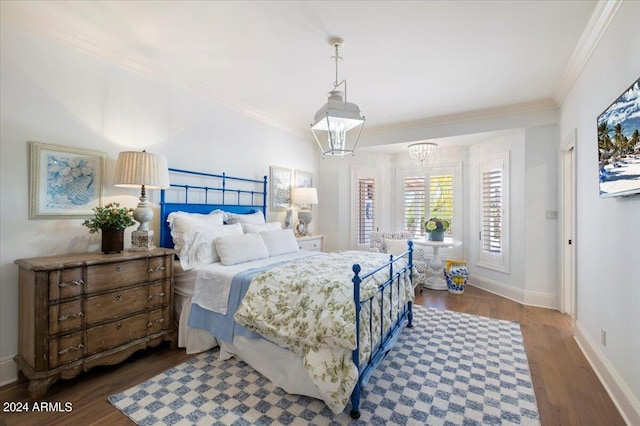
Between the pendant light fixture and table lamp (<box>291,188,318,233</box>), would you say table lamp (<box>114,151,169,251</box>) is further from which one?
table lamp (<box>291,188,318,233</box>)

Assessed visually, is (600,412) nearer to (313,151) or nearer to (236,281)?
(236,281)

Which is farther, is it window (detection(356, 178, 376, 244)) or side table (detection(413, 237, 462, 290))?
window (detection(356, 178, 376, 244))

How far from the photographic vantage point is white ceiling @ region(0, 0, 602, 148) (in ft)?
7.22

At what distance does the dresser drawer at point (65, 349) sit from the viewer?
2004mm

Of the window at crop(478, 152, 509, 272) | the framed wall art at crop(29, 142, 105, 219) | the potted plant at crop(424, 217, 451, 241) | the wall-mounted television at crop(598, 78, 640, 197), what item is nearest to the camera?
the wall-mounted television at crop(598, 78, 640, 197)

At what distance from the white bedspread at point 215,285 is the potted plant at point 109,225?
73 centimetres

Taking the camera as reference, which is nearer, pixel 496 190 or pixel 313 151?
pixel 496 190

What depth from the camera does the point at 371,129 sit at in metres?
5.21

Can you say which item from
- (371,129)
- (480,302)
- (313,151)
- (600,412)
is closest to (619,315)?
(600,412)

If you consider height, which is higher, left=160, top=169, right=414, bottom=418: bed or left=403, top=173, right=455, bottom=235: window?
left=403, top=173, right=455, bottom=235: window

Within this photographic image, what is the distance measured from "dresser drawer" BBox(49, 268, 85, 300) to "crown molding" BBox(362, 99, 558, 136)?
4538 mm

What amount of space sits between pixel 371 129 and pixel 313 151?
122cm

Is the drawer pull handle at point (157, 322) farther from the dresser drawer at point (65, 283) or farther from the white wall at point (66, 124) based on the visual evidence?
the white wall at point (66, 124)

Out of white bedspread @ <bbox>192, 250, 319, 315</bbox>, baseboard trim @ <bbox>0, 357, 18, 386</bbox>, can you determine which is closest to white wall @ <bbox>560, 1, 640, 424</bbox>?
white bedspread @ <bbox>192, 250, 319, 315</bbox>
